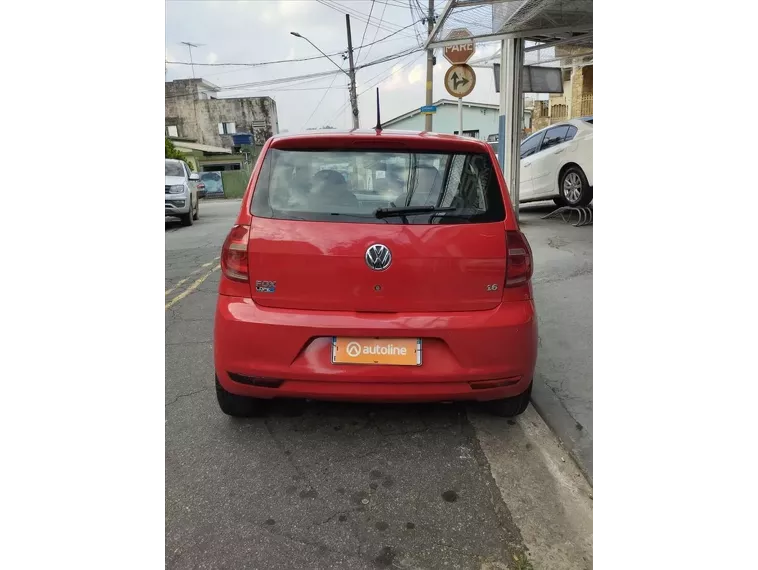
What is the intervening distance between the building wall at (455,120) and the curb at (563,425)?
30011 mm

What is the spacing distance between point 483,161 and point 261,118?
48.9 meters

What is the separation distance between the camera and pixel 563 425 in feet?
9.52

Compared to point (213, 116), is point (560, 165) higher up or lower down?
lower down

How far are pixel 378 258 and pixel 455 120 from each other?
3260 cm

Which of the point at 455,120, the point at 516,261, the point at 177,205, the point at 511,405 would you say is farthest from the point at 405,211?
the point at 455,120

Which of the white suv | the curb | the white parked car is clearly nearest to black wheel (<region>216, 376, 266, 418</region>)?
the curb

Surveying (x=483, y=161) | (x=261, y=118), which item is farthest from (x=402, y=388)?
(x=261, y=118)

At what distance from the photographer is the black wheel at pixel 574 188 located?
881 cm

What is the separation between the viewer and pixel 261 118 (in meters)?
47.8

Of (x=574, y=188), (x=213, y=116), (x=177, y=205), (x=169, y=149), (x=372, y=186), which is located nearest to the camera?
(x=372, y=186)

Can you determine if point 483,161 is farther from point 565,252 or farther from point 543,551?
point 565,252

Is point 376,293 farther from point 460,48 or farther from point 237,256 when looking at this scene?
point 460,48
